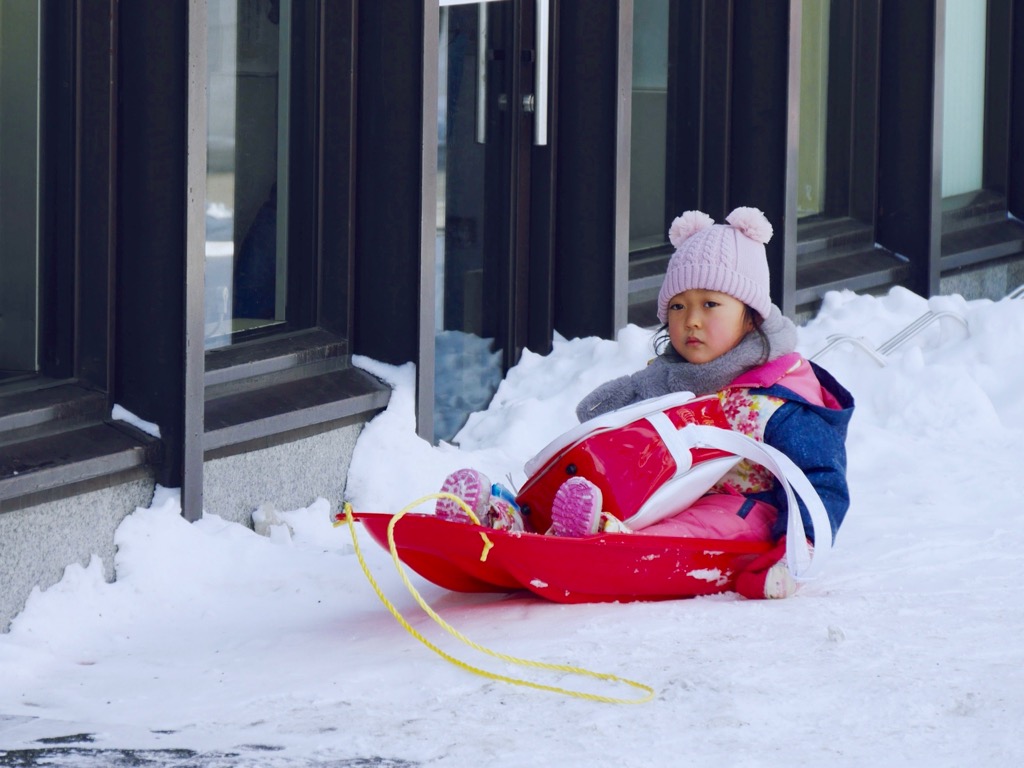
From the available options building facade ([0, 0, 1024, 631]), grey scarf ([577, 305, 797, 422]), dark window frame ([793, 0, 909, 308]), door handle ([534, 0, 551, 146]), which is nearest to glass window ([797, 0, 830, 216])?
dark window frame ([793, 0, 909, 308])

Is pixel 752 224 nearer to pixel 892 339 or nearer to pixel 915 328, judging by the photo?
pixel 892 339

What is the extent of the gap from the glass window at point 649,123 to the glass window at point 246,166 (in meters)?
2.37

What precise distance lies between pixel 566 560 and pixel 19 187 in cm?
179

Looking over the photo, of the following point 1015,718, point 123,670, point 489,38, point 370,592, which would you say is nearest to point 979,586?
point 1015,718

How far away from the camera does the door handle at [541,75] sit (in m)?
6.34

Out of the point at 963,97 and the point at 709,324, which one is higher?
the point at 963,97

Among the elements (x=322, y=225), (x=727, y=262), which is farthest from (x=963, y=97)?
(x=727, y=262)

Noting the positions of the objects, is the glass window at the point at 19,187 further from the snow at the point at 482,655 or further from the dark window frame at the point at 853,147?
the dark window frame at the point at 853,147

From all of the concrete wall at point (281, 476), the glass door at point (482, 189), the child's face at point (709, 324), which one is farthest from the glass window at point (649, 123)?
the child's face at point (709, 324)

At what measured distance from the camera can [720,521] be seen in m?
4.10

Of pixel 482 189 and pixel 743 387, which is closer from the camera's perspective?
pixel 743 387

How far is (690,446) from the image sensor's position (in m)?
4.04

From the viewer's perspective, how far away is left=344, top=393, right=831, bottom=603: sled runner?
3.80 metres

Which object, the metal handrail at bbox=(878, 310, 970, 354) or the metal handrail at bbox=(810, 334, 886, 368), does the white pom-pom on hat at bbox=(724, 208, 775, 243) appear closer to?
the metal handrail at bbox=(810, 334, 886, 368)
